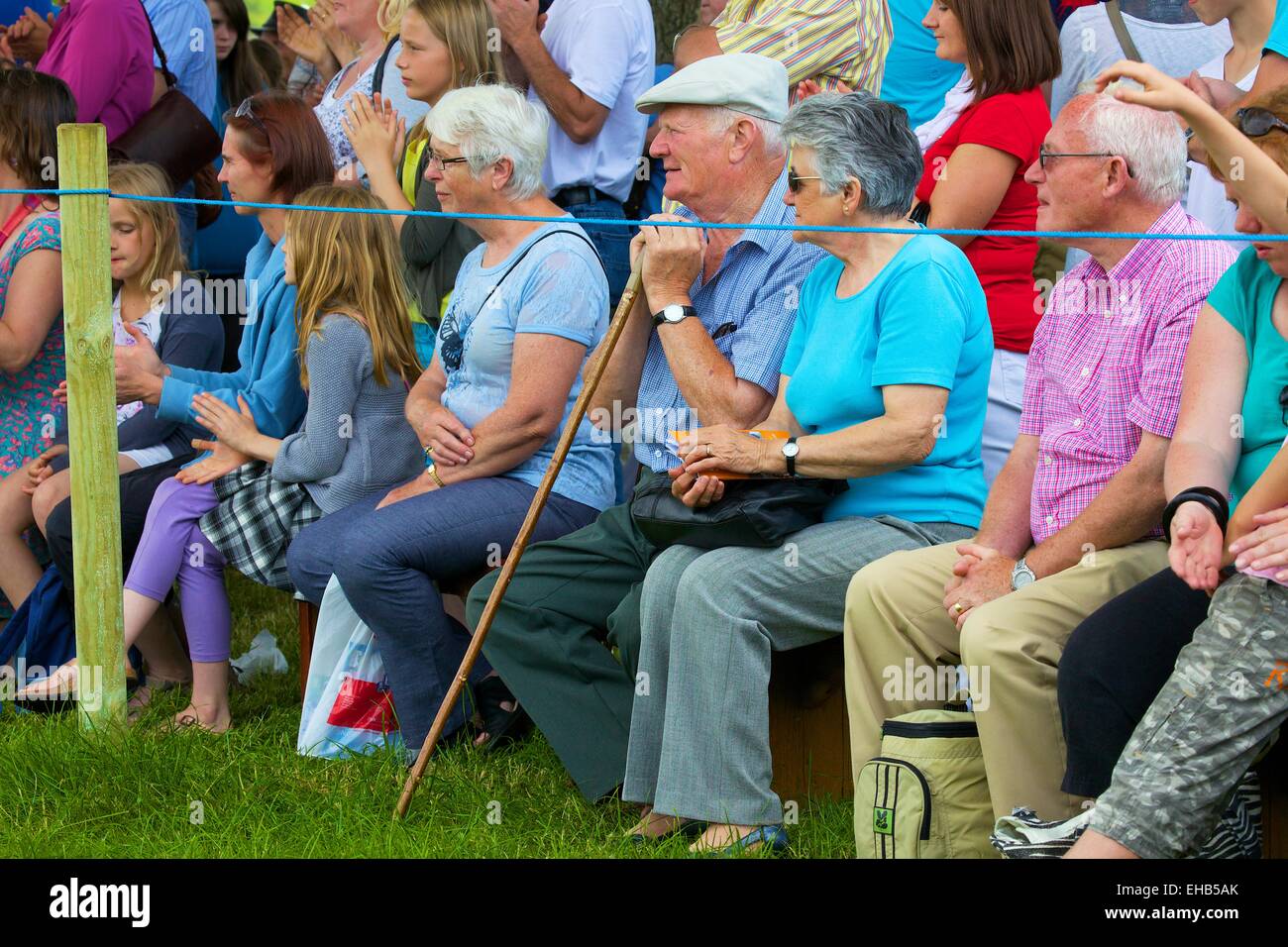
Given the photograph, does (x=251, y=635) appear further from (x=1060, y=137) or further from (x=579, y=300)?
→ (x=1060, y=137)

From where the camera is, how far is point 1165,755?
300 cm

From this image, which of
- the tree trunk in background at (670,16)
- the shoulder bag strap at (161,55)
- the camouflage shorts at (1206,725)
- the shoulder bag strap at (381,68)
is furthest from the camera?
the tree trunk in background at (670,16)

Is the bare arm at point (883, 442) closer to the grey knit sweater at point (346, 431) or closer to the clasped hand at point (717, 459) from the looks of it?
the clasped hand at point (717, 459)

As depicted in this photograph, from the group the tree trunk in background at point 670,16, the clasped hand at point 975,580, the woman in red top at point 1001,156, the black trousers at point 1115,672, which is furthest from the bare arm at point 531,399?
the tree trunk in background at point 670,16

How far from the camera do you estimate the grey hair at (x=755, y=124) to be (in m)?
4.28

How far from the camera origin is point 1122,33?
16.1 ft

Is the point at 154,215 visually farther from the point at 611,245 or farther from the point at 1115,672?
the point at 1115,672

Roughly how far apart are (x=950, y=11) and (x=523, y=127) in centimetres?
119

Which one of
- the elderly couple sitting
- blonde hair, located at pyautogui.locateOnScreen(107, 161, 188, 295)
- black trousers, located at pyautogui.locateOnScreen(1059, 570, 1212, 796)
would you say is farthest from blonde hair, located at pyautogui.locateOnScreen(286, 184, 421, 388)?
black trousers, located at pyautogui.locateOnScreen(1059, 570, 1212, 796)

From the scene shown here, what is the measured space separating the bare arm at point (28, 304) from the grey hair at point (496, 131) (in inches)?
57.0

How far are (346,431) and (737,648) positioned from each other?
1.59 m

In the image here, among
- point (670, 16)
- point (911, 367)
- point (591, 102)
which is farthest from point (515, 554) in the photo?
point (670, 16)

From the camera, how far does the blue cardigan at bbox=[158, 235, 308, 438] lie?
5.08m

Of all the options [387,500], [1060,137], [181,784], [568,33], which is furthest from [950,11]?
[181,784]
